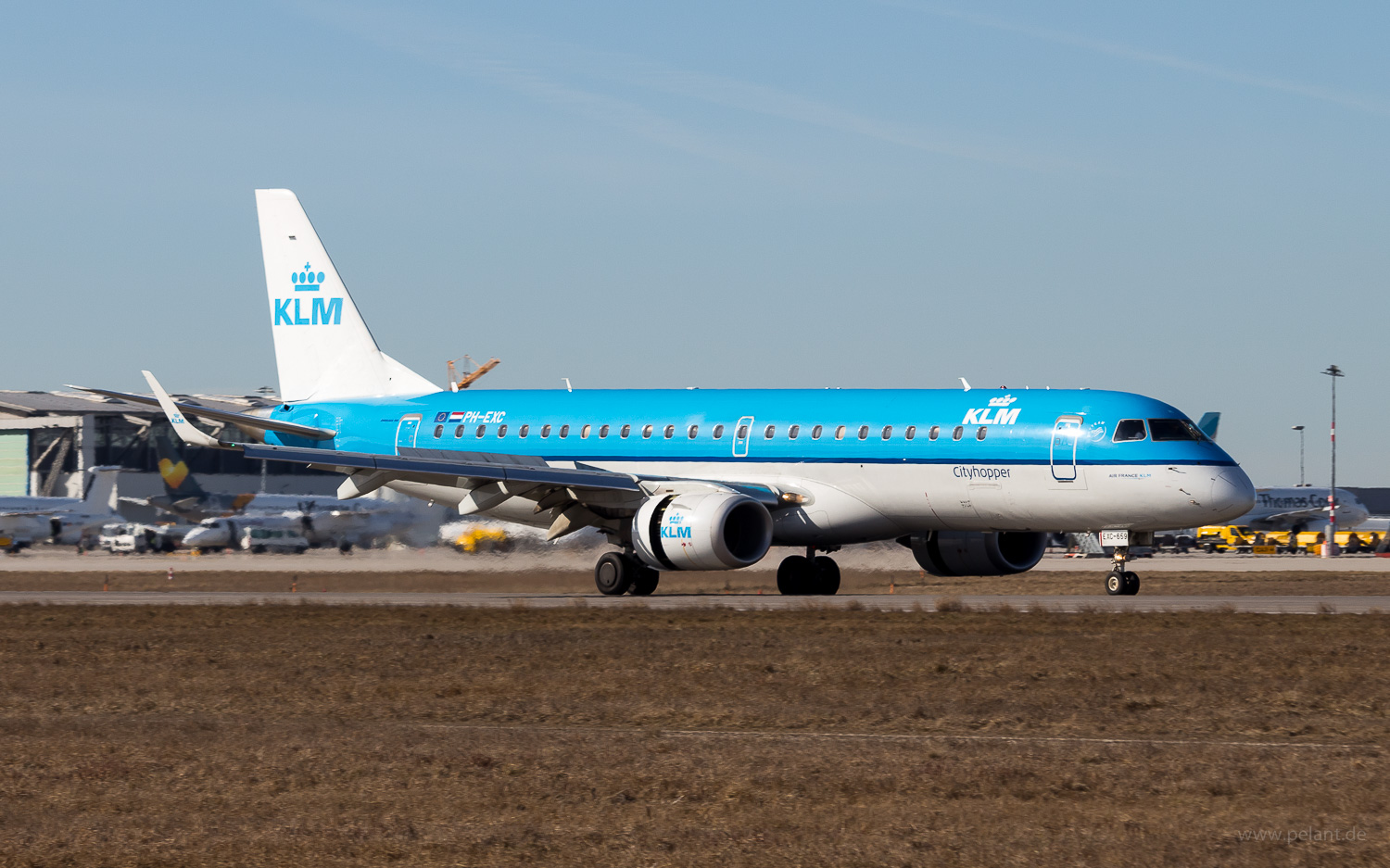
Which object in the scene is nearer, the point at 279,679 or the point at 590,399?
the point at 279,679

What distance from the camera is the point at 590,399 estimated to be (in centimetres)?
3819

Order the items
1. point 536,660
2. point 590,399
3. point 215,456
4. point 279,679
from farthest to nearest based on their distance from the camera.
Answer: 1. point 215,456
2. point 590,399
3. point 536,660
4. point 279,679

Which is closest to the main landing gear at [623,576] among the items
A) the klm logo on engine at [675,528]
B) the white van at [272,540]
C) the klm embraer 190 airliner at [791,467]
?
→ the klm embraer 190 airliner at [791,467]

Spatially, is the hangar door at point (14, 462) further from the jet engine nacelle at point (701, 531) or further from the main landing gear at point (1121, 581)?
the main landing gear at point (1121, 581)

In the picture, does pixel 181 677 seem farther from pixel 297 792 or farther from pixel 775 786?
pixel 775 786

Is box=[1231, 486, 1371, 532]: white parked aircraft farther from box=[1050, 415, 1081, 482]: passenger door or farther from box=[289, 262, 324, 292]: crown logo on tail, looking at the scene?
box=[1050, 415, 1081, 482]: passenger door

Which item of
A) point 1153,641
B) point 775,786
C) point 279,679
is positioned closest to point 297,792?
point 775,786

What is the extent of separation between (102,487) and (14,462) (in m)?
24.2

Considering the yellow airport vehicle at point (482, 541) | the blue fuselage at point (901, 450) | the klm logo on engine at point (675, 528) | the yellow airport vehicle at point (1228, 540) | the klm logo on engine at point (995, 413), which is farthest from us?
the yellow airport vehicle at point (1228, 540)

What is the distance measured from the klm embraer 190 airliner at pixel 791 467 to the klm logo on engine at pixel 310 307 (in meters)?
3.06

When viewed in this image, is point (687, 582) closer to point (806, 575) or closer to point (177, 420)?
point (806, 575)

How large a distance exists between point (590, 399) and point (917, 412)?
8465mm

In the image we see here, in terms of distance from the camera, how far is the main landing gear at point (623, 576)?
34844 mm

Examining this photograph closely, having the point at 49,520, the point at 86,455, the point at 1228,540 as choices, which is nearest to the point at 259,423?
the point at 49,520
